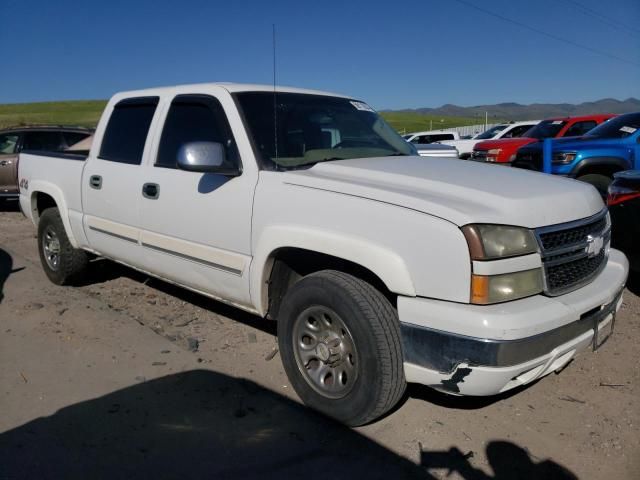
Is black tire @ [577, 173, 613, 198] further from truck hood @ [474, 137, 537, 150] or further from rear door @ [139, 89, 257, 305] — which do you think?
rear door @ [139, 89, 257, 305]

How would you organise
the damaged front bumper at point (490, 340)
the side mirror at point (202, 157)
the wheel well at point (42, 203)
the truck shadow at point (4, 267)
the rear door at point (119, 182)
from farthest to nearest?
the truck shadow at point (4, 267) → the wheel well at point (42, 203) → the rear door at point (119, 182) → the side mirror at point (202, 157) → the damaged front bumper at point (490, 340)

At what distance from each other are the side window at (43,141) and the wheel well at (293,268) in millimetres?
10289

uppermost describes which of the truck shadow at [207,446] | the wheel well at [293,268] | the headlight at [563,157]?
the headlight at [563,157]

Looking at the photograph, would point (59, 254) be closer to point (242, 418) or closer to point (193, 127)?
point (193, 127)

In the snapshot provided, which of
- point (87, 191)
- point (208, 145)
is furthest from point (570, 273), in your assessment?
point (87, 191)

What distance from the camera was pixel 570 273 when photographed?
2.80 m

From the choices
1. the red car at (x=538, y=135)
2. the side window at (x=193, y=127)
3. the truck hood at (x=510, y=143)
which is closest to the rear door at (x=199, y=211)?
the side window at (x=193, y=127)

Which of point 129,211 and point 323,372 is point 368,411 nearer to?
point 323,372

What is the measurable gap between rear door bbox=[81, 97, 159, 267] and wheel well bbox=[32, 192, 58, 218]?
118 cm

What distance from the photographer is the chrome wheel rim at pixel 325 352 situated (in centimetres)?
293

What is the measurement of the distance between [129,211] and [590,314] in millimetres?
3280

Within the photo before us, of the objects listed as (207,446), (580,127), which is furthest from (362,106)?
(580,127)

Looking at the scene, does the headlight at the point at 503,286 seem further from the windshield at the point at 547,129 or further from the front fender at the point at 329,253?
the windshield at the point at 547,129

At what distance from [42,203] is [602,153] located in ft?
24.9
